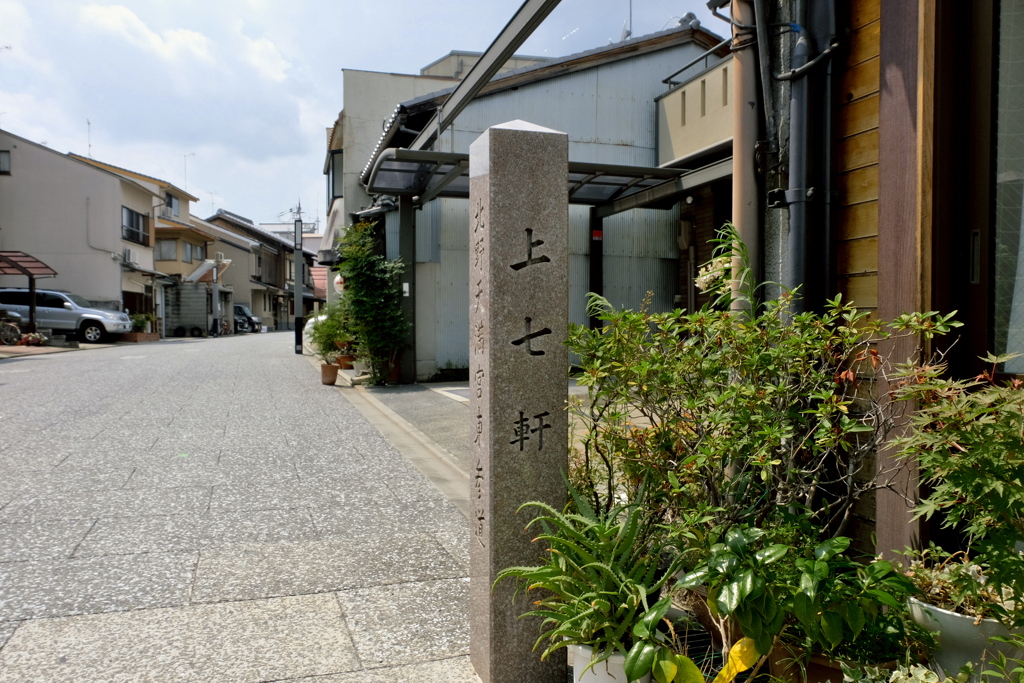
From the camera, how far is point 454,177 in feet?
36.7

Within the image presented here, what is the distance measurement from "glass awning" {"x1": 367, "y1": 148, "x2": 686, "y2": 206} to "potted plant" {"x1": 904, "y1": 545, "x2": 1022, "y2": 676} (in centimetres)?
849

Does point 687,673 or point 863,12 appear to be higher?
point 863,12

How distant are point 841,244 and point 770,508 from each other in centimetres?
134

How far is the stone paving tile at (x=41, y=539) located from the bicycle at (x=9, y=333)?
21460 millimetres

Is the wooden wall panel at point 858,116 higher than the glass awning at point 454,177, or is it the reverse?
the glass awning at point 454,177

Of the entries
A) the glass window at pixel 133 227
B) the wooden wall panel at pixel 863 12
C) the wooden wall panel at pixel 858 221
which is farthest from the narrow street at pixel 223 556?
the glass window at pixel 133 227

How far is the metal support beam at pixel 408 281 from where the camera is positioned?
43.3ft

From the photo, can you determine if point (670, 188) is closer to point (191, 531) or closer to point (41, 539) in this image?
point (191, 531)

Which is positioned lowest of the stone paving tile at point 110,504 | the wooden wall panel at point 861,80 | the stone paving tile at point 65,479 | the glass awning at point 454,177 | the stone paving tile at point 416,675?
the stone paving tile at point 416,675

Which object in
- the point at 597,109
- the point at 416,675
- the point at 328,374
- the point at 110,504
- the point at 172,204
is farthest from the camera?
the point at 172,204

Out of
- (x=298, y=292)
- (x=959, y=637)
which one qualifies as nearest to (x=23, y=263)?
(x=298, y=292)

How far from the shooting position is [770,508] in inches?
104

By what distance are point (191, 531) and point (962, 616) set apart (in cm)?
444

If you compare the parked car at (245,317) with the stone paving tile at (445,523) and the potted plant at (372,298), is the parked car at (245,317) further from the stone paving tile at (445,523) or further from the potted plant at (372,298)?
the stone paving tile at (445,523)
